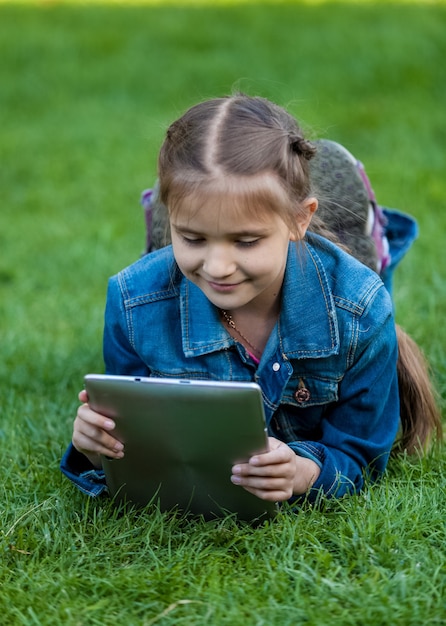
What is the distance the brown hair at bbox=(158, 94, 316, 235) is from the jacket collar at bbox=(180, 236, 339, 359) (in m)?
0.19

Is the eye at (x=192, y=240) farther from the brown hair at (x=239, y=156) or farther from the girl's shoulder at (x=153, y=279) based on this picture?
the girl's shoulder at (x=153, y=279)

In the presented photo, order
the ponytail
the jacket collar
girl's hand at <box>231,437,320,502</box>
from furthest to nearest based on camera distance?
the ponytail < the jacket collar < girl's hand at <box>231,437,320,502</box>

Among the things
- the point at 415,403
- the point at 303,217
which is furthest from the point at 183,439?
the point at 415,403

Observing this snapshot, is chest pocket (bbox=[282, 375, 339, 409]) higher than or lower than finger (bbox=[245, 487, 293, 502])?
higher

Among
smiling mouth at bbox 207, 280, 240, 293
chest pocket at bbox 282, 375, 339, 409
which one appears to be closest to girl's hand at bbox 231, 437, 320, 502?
chest pocket at bbox 282, 375, 339, 409

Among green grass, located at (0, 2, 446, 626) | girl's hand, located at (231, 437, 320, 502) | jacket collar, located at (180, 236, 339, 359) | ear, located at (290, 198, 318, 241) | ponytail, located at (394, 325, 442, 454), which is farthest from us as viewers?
ponytail, located at (394, 325, 442, 454)

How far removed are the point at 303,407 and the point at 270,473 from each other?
38cm

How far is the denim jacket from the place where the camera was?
2.48 m

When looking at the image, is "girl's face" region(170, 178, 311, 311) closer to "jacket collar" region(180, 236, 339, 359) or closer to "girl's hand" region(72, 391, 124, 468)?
"jacket collar" region(180, 236, 339, 359)

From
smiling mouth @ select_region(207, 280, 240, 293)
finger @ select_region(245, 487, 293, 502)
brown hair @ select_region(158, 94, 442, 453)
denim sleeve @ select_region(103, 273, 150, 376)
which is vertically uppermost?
brown hair @ select_region(158, 94, 442, 453)

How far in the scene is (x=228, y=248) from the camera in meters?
2.20

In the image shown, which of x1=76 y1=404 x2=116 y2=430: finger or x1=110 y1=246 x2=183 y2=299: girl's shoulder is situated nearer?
x1=76 y1=404 x2=116 y2=430: finger

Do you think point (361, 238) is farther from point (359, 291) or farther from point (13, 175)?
point (13, 175)

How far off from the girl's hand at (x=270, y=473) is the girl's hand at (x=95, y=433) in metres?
0.30
